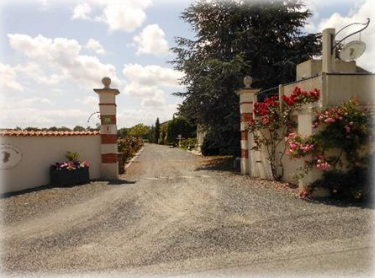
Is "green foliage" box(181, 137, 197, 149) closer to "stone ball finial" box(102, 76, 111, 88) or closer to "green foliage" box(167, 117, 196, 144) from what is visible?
"green foliage" box(167, 117, 196, 144)

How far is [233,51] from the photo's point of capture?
48.5 feet

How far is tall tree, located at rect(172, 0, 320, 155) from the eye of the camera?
14.2 meters

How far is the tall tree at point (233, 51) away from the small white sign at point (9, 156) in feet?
25.6

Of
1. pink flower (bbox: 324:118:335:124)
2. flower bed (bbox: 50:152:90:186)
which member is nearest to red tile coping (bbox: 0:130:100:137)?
flower bed (bbox: 50:152:90:186)

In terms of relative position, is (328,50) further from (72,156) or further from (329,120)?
(72,156)

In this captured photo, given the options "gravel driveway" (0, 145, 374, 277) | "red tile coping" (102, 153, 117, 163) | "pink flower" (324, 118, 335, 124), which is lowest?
"gravel driveway" (0, 145, 374, 277)

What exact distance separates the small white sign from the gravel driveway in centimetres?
105

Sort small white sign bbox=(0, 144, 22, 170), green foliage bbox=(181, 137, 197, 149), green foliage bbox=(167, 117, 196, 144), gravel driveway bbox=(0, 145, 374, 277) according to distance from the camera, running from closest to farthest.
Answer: gravel driveway bbox=(0, 145, 374, 277), small white sign bbox=(0, 144, 22, 170), green foliage bbox=(181, 137, 197, 149), green foliage bbox=(167, 117, 196, 144)

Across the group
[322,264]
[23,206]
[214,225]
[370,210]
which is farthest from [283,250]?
[23,206]

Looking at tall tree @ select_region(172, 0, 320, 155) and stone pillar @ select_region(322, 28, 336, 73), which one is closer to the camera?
stone pillar @ select_region(322, 28, 336, 73)

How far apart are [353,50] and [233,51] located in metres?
6.71

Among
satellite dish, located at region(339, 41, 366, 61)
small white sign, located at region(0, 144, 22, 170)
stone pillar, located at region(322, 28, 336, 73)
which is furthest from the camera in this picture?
satellite dish, located at region(339, 41, 366, 61)

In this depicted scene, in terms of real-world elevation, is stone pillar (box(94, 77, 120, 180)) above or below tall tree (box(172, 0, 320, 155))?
below

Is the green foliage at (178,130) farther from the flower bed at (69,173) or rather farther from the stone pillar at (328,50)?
the stone pillar at (328,50)
